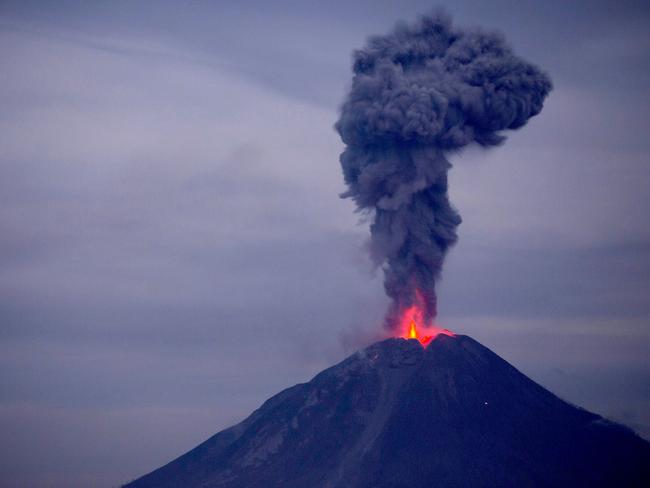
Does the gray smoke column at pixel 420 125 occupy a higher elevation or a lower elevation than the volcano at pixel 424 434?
higher

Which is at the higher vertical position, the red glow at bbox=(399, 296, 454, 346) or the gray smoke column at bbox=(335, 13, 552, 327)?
the gray smoke column at bbox=(335, 13, 552, 327)

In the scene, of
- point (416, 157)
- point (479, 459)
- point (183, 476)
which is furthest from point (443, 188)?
point (183, 476)

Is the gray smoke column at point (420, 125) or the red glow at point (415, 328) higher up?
the gray smoke column at point (420, 125)

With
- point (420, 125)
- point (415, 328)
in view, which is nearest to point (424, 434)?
point (415, 328)
